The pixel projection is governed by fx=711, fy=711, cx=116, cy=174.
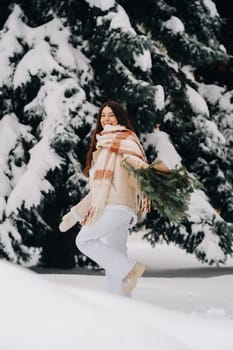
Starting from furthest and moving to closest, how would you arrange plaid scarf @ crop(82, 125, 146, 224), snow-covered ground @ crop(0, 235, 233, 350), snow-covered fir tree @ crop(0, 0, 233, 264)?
snow-covered fir tree @ crop(0, 0, 233, 264)
plaid scarf @ crop(82, 125, 146, 224)
snow-covered ground @ crop(0, 235, 233, 350)

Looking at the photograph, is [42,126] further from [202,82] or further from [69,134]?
[202,82]

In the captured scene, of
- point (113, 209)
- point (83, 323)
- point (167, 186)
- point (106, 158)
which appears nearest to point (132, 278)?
point (113, 209)

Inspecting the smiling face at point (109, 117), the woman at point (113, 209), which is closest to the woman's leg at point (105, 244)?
the woman at point (113, 209)

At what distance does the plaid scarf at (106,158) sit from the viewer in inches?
201

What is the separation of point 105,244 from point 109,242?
3 centimetres

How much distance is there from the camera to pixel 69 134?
8.68 meters

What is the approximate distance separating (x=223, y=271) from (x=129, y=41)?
13.0ft

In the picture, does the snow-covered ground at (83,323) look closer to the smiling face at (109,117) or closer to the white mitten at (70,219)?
the white mitten at (70,219)

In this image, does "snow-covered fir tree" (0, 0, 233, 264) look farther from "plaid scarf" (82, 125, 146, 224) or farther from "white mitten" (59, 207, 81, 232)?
"plaid scarf" (82, 125, 146, 224)

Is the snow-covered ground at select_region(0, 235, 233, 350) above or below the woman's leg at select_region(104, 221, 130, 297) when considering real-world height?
above

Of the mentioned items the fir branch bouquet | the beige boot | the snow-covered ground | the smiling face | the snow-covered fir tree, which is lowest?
the snow-covered fir tree

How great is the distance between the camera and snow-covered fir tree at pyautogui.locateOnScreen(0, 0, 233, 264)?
880cm

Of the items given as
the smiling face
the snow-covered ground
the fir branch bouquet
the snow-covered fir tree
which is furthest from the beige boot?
the snow-covered fir tree

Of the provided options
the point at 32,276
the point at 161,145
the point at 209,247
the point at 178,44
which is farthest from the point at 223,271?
the point at 32,276
